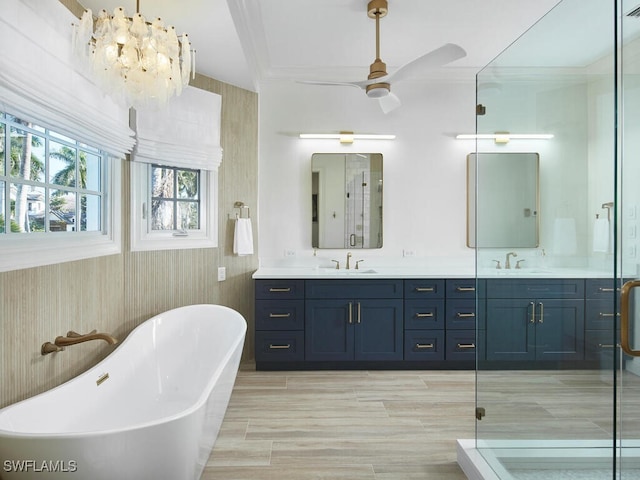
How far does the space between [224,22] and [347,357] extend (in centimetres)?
263

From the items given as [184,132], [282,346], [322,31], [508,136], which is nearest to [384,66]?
[322,31]

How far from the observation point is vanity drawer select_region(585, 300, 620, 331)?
1248 millimetres

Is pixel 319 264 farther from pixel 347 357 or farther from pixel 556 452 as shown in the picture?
pixel 556 452

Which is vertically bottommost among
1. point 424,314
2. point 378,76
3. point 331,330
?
point 331,330

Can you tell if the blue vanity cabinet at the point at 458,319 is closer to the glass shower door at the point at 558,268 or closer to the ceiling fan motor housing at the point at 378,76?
the glass shower door at the point at 558,268

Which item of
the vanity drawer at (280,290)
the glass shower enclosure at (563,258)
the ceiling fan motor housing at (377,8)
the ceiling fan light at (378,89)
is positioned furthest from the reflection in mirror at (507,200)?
the vanity drawer at (280,290)

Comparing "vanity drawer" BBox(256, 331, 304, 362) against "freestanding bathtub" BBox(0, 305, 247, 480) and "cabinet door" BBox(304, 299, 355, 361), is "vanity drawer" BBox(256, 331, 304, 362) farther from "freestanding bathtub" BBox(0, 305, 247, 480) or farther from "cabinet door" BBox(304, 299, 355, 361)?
"freestanding bathtub" BBox(0, 305, 247, 480)

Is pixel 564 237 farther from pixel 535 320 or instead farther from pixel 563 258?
pixel 535 320

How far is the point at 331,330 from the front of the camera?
3.27 meters

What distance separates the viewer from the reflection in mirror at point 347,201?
147 inches

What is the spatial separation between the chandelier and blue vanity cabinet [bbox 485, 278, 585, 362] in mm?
1833

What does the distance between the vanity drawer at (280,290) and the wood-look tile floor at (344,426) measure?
0.65m

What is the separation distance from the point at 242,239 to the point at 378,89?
166cm
